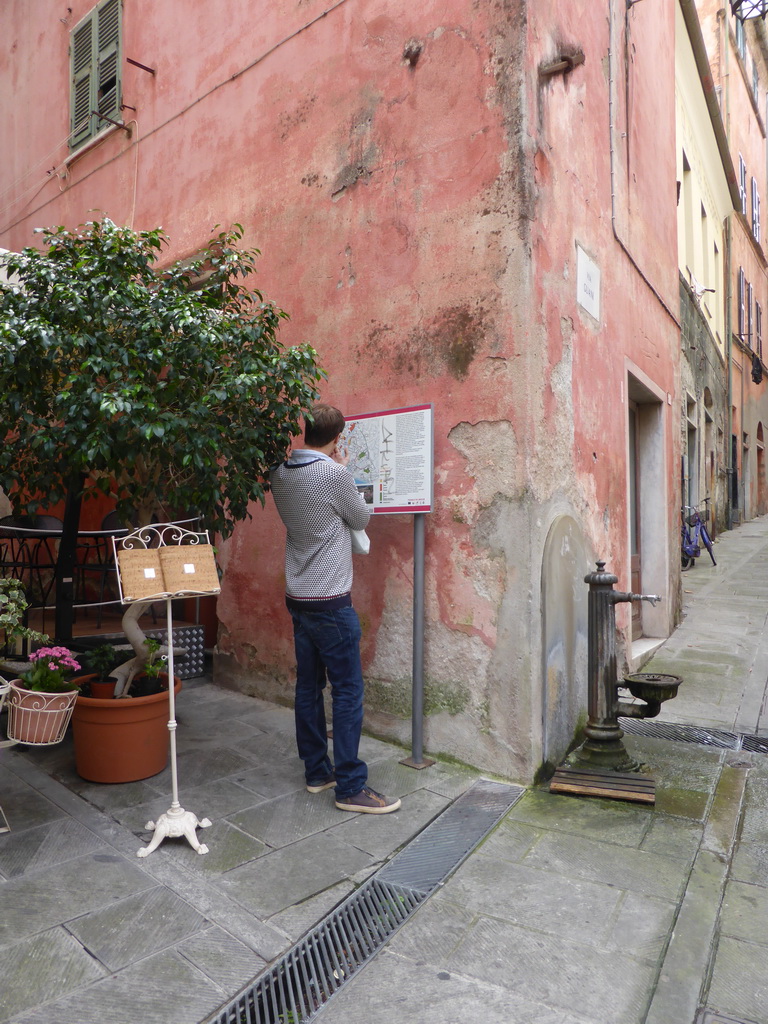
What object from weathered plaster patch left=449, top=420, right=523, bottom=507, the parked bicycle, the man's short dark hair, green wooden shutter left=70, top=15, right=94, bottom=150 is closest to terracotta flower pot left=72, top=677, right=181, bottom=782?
the man's short dark hair

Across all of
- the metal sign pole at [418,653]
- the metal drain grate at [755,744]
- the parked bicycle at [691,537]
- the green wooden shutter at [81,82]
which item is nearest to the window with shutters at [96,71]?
the green wooden shutter at [81,82]

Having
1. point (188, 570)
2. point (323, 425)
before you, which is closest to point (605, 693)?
point (323, 425)

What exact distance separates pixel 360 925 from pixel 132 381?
2380mm

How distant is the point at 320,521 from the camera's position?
330 cm

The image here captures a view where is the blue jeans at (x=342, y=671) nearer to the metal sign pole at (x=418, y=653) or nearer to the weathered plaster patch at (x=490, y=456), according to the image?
the metal sign pole at (x=418, y=653)

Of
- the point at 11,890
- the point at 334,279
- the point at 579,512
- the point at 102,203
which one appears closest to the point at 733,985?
the point at 11,890

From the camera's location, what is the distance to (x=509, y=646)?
3668mm

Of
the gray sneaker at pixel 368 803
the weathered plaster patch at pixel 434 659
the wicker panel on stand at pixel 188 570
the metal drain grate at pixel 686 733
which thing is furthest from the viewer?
the metal drain grate at pixel 686 733

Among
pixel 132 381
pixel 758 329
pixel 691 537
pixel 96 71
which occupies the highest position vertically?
pixel 758 329

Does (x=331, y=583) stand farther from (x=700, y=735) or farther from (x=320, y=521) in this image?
(x=700, y=735)

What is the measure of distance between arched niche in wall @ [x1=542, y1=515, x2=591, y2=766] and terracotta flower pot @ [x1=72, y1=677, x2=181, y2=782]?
74.1 inches

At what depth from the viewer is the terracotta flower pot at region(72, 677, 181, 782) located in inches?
137

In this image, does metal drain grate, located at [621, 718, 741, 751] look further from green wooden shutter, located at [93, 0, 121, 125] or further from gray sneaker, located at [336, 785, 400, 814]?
green wooden shutter, located at [93, 0, 121, 125]

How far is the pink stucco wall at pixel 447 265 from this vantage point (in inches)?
147
